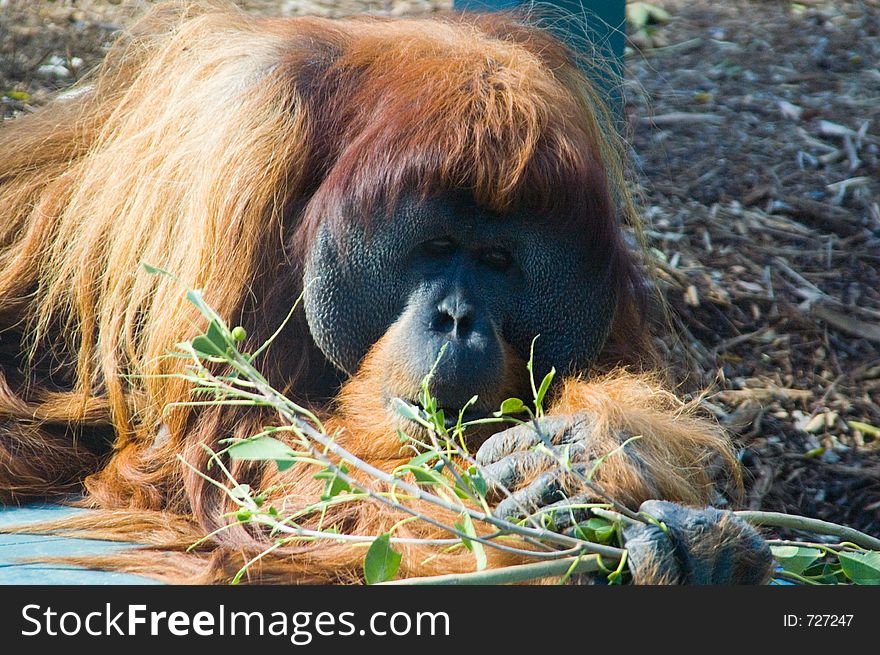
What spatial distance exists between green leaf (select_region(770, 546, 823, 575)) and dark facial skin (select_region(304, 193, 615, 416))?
684 millimetres

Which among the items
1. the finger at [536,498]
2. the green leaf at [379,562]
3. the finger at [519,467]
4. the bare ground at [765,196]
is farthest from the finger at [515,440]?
the bare ground at [765,196]

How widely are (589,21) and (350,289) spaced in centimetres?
201

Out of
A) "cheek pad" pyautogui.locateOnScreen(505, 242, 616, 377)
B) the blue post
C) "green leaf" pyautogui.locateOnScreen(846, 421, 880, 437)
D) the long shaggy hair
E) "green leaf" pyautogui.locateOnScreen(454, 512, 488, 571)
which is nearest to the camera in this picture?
"green leaf" pyautogui.locateOnScreen(454, 512, 488, 571)

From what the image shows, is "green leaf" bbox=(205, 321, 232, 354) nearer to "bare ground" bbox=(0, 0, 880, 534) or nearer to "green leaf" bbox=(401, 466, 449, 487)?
"green leaf" bbox=(401, 466, 449, 487)

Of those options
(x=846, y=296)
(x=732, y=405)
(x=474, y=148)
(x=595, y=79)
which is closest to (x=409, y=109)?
(x=474, y=148)

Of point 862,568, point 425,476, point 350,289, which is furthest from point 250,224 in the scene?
point 862,568

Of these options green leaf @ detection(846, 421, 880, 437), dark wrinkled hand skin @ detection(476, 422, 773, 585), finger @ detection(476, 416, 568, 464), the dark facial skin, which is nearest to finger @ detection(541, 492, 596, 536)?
dark wrinkled hand skin @ detection(476, 422, 773, 585)

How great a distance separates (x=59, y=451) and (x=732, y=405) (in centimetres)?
249

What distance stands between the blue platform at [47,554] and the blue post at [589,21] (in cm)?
203

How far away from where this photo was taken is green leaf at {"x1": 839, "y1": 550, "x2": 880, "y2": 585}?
→ 252 centimetres

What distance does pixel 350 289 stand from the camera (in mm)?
2863

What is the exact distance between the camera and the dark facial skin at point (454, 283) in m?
2.73

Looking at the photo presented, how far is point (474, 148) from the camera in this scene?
9.00 ft

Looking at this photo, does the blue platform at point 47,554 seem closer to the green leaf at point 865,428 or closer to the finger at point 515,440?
the finger at point 515,440
